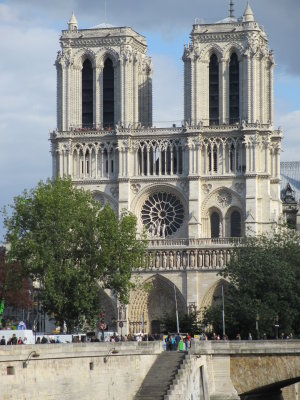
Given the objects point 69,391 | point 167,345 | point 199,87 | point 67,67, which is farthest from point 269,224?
point 69,391

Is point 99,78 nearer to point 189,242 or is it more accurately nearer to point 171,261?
point 189,242

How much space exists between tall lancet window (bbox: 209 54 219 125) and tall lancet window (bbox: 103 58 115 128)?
780cm

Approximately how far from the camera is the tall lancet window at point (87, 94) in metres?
113

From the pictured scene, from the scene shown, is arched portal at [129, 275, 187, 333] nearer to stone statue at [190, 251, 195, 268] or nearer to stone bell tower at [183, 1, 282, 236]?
stone statue at [190, 251, 195, 268]

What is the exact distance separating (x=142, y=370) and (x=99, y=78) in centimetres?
5644

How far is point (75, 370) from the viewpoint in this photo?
52.5m

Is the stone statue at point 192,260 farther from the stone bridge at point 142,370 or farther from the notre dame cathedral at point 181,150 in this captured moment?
the stone bridge at point 142,370

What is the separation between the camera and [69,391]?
51.5 meters

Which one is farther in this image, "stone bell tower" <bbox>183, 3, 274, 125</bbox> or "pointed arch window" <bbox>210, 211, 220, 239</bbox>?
"pointed arch window" <bbox>210, 211, 220, 239</bbox>

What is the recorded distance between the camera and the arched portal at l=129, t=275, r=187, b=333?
358ft

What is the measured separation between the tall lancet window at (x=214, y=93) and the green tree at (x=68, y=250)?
26509 millimetres

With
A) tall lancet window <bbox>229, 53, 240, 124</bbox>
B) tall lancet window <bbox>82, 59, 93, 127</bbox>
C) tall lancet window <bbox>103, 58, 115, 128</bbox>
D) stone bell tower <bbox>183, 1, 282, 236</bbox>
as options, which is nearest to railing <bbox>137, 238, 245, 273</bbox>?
stone bell tower <bbox>183, 1, 282, 236</bbox>

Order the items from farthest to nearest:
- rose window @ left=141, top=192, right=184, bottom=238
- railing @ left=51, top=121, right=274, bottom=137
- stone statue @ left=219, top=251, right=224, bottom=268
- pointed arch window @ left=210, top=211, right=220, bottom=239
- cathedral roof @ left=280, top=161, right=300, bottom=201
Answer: cathedral roof @ left=280, top=161, right=300, bottom=201 < rose window @ left=141, top=192, right=184, bottom=238 < pointed arch window @ left=210, top=211, right=220, bottom=239 < railing @ left=51, top=121, right=274, bottom=137 < stone statue @ left=219, top=251, right=224, bottom=268

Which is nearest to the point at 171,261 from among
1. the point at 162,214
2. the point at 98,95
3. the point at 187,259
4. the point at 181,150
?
the point at 187,259
